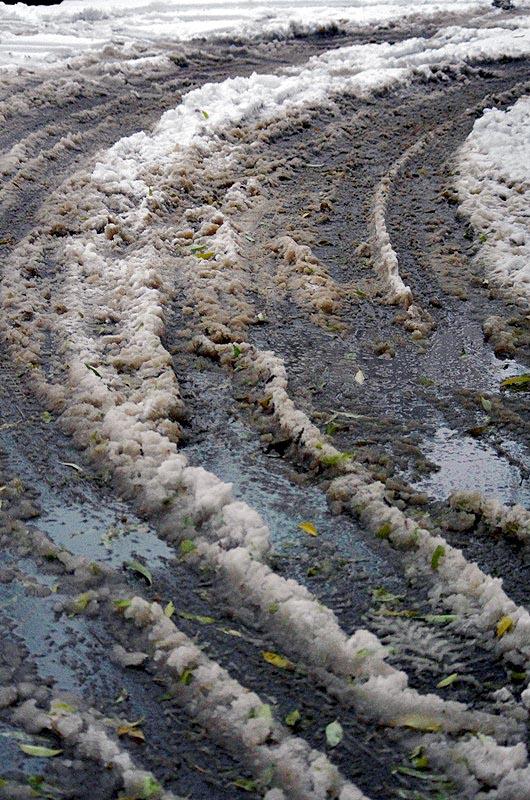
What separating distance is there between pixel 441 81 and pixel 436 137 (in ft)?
4.81

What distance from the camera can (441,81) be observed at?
7387 millimetres

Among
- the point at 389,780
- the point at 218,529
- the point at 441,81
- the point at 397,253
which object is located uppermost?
the point at 441,81

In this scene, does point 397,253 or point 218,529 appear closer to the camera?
point 218,529

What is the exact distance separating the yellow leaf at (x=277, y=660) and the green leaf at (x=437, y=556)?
0.58m

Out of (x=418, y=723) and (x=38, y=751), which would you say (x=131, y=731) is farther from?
(x=418, y=723)

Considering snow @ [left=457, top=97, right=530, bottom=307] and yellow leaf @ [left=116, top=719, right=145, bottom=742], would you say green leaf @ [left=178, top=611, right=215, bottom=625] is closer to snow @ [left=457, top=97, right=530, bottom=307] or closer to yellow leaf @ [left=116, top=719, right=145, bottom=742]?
yellow leaf @ [left=116, top=719, right=145, bottom=742]

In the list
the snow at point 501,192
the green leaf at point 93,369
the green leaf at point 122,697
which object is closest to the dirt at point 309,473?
the green leaf at point 122,697

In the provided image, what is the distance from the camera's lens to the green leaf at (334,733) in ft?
7.02

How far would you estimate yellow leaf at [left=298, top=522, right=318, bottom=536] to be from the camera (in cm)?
286

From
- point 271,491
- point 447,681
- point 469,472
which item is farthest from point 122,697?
point 469,472

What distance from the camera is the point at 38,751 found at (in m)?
2.08

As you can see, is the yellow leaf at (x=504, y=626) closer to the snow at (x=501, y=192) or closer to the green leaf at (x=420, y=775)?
the green leaf at (x=420, y=775)

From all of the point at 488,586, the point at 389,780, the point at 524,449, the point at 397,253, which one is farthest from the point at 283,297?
the point at 389,780

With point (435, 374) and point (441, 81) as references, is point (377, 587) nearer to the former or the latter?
point (435, 374)
